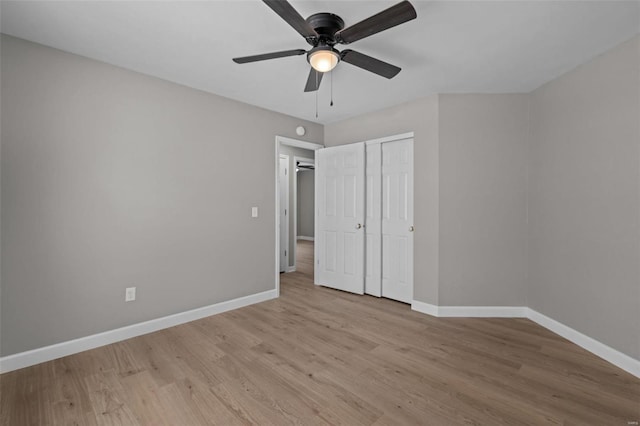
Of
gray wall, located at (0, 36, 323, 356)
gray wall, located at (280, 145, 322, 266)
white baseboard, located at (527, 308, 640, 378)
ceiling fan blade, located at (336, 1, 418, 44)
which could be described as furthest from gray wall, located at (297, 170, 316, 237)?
ceiling fan blade, located at (336, 1, 418, 44)

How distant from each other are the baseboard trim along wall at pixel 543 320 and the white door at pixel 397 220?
0.36 meters

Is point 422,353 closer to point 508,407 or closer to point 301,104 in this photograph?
point 508,407

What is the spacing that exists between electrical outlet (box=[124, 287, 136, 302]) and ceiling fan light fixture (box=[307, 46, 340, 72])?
2.63 metres

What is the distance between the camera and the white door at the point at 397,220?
145 inches

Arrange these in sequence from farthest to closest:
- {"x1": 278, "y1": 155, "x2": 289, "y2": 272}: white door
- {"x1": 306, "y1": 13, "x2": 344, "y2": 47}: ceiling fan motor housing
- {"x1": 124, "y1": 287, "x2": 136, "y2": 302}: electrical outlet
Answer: {"x1": 278, "y1": 155, "x2": 289, "y2": 272}: white door < {"x1": 124, "y1": 287, "x2": 136, "y2": 302}: electrical outlet < {"x1": 306, "y1": 13, "x2": 344, "y2": 47}: ceiling fan motor housing

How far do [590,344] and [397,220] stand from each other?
2133 millimetres

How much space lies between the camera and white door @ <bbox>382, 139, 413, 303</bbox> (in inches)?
145

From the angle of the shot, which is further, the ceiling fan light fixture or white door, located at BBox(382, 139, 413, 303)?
white door, located at BBox(382, 139, 413, 303)

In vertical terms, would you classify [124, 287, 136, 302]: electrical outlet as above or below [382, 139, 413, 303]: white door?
below

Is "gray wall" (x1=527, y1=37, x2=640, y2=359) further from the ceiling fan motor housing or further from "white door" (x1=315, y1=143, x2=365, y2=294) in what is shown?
the ceiling fan motor housing

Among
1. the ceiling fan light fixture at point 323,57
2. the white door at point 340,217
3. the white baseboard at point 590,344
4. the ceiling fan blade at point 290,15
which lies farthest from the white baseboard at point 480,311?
the ceiling fan blade at point 290,15

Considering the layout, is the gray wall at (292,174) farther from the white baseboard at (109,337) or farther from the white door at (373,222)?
the white baseboard at (109,337)

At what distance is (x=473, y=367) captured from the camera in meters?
2.26

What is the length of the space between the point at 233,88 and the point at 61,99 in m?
1.51
